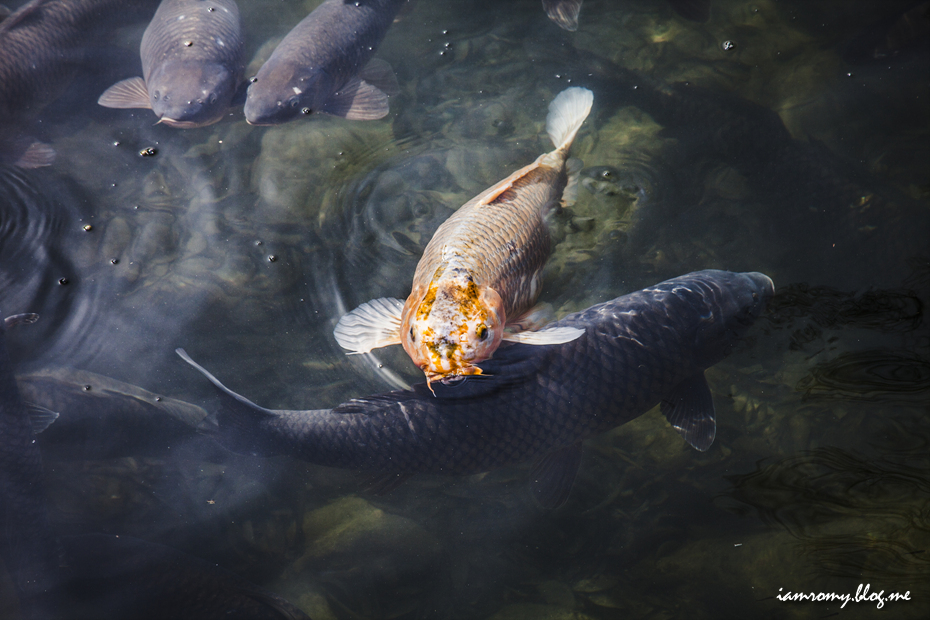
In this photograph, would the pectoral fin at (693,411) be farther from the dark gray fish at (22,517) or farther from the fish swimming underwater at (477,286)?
the dark gray fish at (22,517)

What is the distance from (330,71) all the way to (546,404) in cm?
307

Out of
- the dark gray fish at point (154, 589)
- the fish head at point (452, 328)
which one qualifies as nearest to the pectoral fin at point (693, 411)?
the fish head at point (452, 328)

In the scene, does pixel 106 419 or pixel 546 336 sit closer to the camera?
pixel 546 336

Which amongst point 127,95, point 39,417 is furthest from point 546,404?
point 127,95

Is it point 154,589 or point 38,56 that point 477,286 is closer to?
point 154,589

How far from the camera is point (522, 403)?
9.29 feet

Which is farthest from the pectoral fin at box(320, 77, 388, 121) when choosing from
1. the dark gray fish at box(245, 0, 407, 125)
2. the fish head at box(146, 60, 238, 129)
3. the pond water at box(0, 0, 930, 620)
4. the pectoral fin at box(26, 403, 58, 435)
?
the pectoral fin at box(26, 403, 58, 435)

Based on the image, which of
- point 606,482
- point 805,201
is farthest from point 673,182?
point 606,482

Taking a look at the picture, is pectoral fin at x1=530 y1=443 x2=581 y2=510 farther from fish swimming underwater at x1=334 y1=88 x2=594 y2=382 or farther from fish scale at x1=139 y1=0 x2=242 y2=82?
fish scale at x1=139 y1=0 x2=242 y2=82

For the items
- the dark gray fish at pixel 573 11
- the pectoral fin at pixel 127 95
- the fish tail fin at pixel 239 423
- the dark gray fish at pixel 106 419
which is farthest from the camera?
the dark gray fish at pixel 573 11

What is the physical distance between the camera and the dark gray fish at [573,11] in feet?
14.5

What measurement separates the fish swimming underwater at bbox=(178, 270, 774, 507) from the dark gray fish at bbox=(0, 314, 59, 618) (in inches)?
46.9

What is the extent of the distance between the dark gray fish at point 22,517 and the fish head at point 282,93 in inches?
88.2

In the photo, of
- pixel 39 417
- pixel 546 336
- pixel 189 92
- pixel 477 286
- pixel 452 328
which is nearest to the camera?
pixel 452 328
